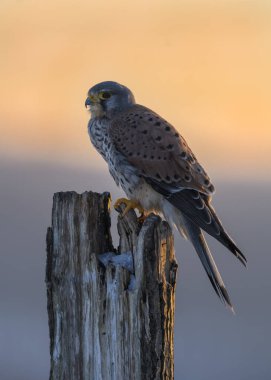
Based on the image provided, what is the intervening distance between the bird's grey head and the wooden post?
1.94 meters

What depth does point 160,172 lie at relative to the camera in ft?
14.8

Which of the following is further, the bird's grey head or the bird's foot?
the bird's grey head

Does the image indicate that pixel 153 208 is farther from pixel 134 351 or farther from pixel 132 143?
pixel 134 351

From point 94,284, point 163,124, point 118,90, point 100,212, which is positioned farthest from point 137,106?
point 94,284

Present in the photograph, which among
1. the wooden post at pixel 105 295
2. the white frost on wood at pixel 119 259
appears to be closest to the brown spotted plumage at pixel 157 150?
the wooden post at pixel 105 295

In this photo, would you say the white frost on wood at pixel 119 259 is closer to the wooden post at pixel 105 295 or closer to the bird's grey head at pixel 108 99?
the wooden post at pixel 105 295

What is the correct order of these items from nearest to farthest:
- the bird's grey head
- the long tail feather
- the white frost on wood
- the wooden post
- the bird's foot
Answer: the wooden post → the white frost on wood → the long tail feather → the bird's foot → the bird's grey head

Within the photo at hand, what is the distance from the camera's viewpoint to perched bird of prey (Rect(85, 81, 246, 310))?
4.28m

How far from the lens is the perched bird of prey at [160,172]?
4.28 metres

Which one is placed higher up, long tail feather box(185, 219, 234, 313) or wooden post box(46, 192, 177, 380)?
long tail feather box(185, 219, 234, 313)

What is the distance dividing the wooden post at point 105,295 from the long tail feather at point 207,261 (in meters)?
0.77

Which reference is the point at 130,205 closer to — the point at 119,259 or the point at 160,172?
the point at 160,172

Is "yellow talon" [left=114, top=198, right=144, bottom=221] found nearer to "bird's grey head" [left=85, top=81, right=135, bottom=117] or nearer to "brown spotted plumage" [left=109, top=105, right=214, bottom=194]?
"brown spotted plumage" [left=109, top=105, right=214, bottom=194]

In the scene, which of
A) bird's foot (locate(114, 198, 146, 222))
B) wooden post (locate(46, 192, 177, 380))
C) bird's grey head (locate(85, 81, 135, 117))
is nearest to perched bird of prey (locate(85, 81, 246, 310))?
bird's foot (locate(114, 198, 146, 222))
